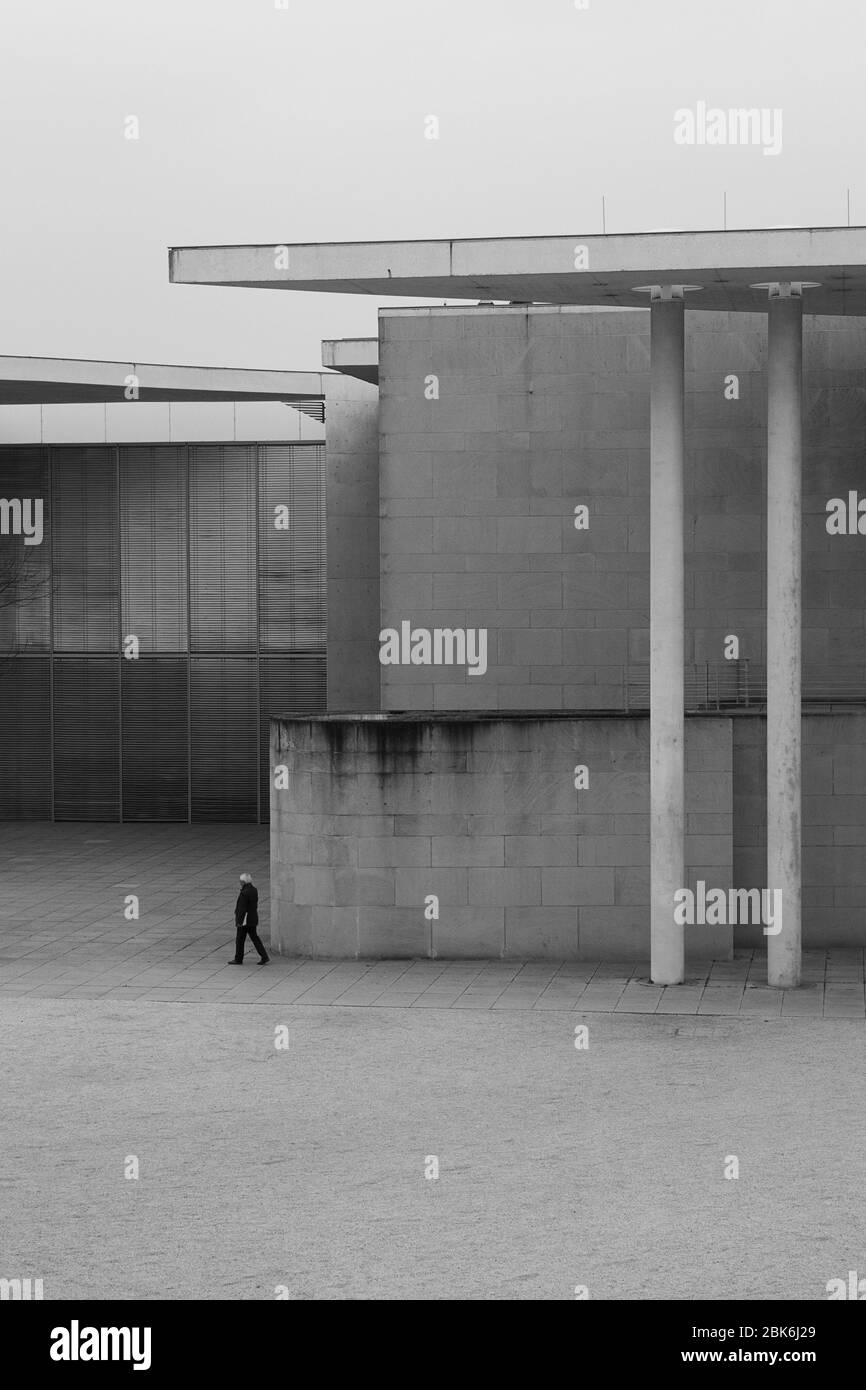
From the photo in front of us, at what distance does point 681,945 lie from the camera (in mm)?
23891

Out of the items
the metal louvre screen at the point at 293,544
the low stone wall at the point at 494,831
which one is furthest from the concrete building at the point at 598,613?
the metal louvre screen at the point at 293,544

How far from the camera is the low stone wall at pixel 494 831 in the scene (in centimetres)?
2534

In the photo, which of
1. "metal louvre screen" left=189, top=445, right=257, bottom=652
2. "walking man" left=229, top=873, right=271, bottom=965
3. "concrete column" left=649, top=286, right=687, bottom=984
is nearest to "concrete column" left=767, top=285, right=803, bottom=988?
"concrete column" left=649, top=286, right=687, bottom=984

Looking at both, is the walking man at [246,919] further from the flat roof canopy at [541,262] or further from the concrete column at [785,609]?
the flat roof canopy at [541,262]

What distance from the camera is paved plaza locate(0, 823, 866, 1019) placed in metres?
23.0

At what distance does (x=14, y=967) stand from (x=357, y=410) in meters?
17.1

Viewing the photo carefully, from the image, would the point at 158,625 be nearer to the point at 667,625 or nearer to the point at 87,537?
the point at 87,537

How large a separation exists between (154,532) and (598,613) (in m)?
18.0

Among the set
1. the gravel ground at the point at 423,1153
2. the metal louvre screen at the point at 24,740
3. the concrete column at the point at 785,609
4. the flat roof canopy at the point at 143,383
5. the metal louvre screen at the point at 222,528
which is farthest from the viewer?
the metal louvre screen at the point at 24,740

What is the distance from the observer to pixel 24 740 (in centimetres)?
4588

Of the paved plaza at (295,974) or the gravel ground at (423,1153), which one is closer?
the gravel ground at (423,1153)

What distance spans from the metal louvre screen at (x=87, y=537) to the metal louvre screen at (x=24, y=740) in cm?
199
